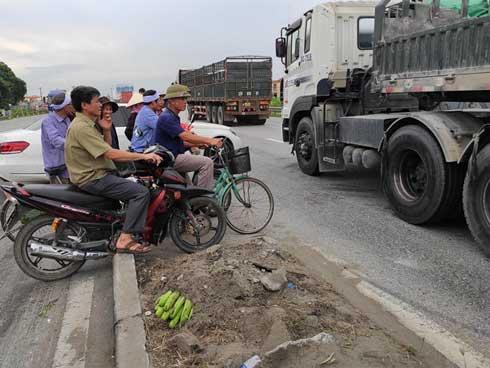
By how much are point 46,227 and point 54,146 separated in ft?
3.87

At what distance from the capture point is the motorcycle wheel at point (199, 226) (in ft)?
15.6

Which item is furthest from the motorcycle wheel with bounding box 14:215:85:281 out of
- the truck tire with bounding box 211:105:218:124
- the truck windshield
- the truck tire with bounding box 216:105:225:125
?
the truck tire with bounding box 211:105:218:124

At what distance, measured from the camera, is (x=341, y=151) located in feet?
25.9

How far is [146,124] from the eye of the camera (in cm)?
583

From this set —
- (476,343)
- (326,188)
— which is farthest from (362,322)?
(326,188)

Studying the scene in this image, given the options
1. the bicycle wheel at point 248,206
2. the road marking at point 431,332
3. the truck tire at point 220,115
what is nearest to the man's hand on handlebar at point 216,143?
the bicycle wheel at point 248,206

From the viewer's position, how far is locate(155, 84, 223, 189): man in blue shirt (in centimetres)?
509

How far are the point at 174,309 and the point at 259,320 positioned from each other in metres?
0.64

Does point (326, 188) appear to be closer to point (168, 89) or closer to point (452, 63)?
point (452, 63)

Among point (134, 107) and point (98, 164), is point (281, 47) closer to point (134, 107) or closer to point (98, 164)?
point (134, 107)

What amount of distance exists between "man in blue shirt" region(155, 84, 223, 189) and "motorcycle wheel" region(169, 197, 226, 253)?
0.45m

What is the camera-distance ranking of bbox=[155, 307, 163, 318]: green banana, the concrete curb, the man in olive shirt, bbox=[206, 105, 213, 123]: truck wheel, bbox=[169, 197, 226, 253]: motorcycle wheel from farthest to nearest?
bbox=[206, 105, 213, 123]: truck wheel
bbox=[169, 197, 226, 253]: motorcycle wheel
the man in olive shirt
bbox=[155, 307, 163, 318]: green banana
the concrete curb

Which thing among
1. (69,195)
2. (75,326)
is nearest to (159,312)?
(75,326)

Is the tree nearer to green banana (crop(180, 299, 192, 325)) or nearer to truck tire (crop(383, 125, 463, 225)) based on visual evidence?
truck tire (crop(383, 125, 463, 225))
